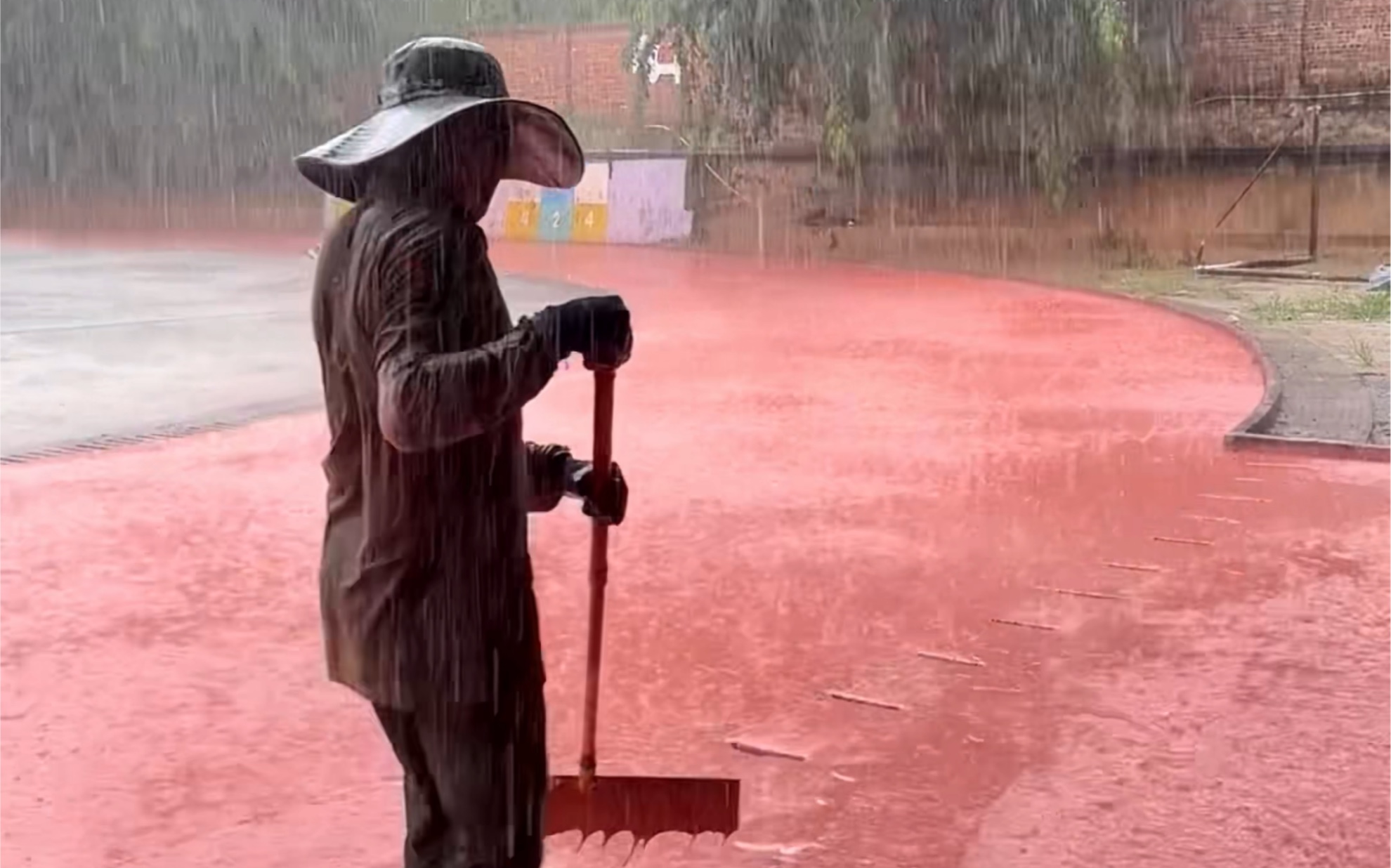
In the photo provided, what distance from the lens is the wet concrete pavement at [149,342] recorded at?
17.7 ft

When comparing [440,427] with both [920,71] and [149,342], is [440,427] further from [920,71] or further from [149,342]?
[920,71]

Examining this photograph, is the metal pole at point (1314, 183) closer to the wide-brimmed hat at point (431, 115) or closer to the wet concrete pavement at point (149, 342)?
the wet concrete pavement at point (149, 342)

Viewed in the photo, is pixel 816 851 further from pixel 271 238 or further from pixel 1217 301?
pixel 271 238

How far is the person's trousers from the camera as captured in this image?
1191mm

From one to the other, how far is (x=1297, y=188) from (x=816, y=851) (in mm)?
10550

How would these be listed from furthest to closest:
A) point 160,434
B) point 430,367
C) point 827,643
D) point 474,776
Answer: point 160,434 → point 827,643 → point 474,776 → point 430,367

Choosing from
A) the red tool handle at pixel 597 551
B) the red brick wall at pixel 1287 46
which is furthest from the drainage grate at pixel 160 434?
the red brick wall at pixel 1287 46

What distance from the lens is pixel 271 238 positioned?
10.7 m

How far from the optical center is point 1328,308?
27.3 feet

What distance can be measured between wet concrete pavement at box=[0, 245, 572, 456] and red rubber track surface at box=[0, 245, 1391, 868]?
0.62 metres

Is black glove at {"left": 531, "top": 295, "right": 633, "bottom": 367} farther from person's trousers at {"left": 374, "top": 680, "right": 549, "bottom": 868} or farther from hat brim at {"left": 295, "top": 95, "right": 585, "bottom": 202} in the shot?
person's trousers at {"left": 374, "top": 680, "right": 549, "bottom": 868}

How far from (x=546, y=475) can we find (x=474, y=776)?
→ 0.27 meters

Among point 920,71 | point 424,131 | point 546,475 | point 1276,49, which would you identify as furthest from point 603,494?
point 1276,49

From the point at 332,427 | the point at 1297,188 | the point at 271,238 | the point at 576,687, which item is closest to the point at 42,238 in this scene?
the point at 271,238
